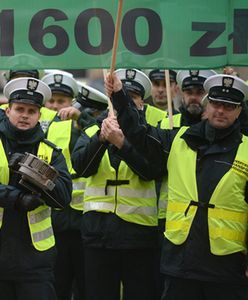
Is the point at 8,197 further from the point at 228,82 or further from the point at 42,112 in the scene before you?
the point at 42,112

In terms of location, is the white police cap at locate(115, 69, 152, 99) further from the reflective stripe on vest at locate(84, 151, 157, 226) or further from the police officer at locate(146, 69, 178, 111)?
the police officer at locate(146, 69, 178, 111)

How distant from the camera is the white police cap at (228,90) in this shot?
6.82 metres

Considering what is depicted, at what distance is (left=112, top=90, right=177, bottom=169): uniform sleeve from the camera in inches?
267

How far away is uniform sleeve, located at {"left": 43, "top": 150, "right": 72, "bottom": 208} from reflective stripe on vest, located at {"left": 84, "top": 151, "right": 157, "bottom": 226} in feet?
2.05

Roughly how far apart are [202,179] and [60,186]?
1029 mm

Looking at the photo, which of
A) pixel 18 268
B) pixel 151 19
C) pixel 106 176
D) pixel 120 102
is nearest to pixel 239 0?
pixel 151 19

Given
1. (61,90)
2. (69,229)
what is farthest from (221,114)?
(61,90)

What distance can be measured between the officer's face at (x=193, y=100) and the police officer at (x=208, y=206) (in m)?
0.92

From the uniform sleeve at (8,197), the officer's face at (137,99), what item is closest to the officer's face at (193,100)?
the officer's face at (137,99)

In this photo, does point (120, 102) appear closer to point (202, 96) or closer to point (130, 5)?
point (130, 5)

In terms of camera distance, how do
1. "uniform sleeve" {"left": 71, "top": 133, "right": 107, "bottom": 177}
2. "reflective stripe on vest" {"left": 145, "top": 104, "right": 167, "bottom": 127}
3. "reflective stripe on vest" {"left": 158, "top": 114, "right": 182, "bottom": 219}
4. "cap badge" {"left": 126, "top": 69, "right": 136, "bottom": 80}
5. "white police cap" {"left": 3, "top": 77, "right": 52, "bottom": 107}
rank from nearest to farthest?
"white police cap" {"left": 3, "top": 77, "right": 52, "bottom": 107} → "uniform sleeve" {"left": 71, "top": 133, "right": 107, "bottom": 177} → "reflective stripe on vest" {"left": 158, "top": 114, "right": 182, "bottom": 219} → "cap badge" {"left": 126, "top": 69, "right": 136, "bottom": 80} → "reflective stripe on vest" {"left": 145, "top": 104, "right": 167, "bottom": 127}

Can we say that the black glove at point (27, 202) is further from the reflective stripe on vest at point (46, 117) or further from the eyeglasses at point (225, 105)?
the reflective stripe on vest at point (46, 117)

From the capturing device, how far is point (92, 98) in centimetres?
884

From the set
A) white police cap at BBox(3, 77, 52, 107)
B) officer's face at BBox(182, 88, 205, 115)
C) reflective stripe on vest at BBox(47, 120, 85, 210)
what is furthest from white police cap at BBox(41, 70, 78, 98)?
white police cap at BBox(3, 77, 52, 107)
